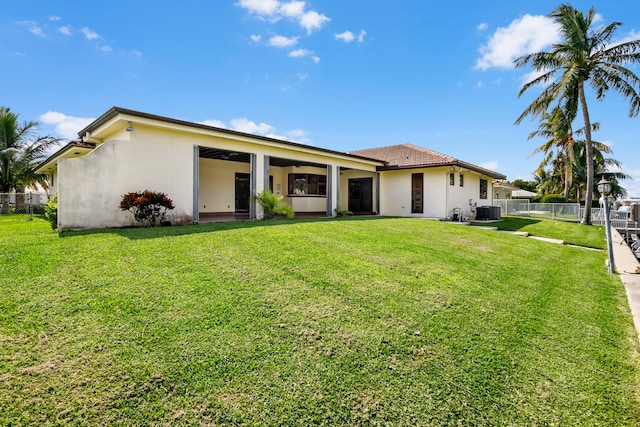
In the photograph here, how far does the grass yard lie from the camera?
2375 millimetres

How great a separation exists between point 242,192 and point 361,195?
694cm

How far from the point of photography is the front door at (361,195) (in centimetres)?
1851

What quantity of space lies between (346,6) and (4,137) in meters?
24.3

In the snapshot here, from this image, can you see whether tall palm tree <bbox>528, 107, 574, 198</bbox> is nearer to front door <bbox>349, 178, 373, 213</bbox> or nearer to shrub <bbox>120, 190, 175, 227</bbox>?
front door <bbox>349, 178, 373, 213</bbox>

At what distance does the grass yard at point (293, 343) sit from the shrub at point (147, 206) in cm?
274

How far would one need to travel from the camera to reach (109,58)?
12.4 metres

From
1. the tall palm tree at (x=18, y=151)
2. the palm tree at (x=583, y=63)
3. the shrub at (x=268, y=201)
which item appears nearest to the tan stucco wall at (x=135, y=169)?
the shrub at (x=268, y=201)

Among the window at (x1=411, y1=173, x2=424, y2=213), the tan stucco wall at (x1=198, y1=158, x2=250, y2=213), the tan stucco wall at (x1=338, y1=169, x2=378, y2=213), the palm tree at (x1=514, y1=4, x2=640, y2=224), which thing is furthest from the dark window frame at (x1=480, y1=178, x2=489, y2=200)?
the tan stucco wall at (x1=198, y1=158, x2=250, y2=213)

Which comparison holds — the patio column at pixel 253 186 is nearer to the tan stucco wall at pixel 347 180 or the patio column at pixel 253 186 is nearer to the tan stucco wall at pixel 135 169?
the tan stucco wall at pixel 135 169

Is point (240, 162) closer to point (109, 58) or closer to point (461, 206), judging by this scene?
point (109, 58)

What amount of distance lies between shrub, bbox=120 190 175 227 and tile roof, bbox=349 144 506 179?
11.9m

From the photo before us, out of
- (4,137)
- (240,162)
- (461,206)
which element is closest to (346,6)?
(240,162)

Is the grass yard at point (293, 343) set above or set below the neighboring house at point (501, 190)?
below

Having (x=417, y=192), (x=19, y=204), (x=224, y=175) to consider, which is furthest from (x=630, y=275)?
(x=19, y=204)
